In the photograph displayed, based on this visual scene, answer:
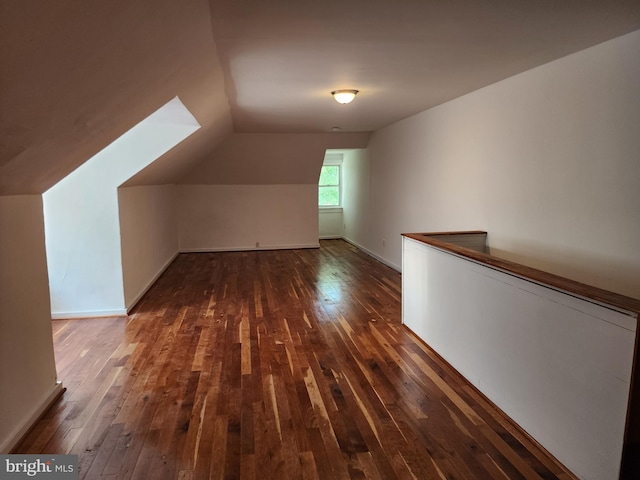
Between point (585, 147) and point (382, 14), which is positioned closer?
point (382, 14)

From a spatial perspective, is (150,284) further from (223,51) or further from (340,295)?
(223,51)

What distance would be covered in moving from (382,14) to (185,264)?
5934mm

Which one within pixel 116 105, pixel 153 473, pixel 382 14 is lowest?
pixel 153 473

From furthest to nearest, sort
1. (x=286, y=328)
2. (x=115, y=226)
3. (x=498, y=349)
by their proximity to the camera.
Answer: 1. (x=115, y=226)
2. (x=286, y=328)
3. (x=498, y=349)

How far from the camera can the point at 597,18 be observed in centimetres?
241

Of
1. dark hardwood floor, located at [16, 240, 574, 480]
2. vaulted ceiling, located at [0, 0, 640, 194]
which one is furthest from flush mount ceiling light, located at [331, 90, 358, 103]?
dark hardwood floor, located at [16, 240, 574, 480]

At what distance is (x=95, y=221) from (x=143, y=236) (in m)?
1.12

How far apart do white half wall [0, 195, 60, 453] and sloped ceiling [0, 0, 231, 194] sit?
0.19m

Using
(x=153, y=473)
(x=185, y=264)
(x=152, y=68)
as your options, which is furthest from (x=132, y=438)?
(x=185, y=264)

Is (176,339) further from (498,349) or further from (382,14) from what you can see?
(382,14)

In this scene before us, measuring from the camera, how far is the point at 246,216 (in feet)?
28.5

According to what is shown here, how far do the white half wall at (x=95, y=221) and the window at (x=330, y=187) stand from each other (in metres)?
5.98

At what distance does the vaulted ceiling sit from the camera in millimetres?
1533

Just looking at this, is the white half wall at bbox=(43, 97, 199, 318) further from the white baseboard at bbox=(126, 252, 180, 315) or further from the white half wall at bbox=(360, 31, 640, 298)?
the white half wall at bbox=(360, 31, 640, 298)
